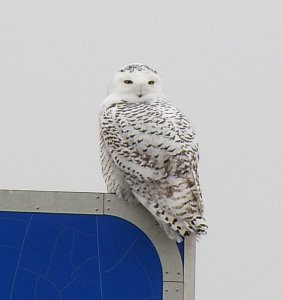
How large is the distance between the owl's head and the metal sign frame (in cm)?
52

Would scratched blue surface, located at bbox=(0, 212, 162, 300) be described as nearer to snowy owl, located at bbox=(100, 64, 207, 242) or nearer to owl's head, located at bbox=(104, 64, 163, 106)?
A: snowy owl, located at bbox=(100, 64, 207, 242)

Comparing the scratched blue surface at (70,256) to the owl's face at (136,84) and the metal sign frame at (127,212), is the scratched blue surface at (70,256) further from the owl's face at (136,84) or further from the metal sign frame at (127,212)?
the owl's face at (136,84)

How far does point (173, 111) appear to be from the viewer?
4500mm

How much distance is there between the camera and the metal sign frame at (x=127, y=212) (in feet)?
14.3

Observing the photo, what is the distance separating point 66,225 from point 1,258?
0.29 metres

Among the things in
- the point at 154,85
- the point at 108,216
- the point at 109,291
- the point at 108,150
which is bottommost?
the point at 109,291

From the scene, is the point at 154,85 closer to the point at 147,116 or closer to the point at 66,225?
the point at 147,116

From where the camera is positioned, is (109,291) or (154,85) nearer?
(109,291)

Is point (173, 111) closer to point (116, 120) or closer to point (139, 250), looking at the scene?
point (116, 120)

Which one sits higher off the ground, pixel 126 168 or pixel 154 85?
pixel 154 85

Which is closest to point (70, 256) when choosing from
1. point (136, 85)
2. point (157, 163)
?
point (157, 163)

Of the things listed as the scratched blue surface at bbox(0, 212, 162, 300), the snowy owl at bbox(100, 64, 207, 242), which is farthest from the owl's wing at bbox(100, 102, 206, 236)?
the scratched blue surface at bbox(0, 212, 162, 300)

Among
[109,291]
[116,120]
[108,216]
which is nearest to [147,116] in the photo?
[116,120]

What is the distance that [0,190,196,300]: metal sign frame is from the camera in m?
4.35
